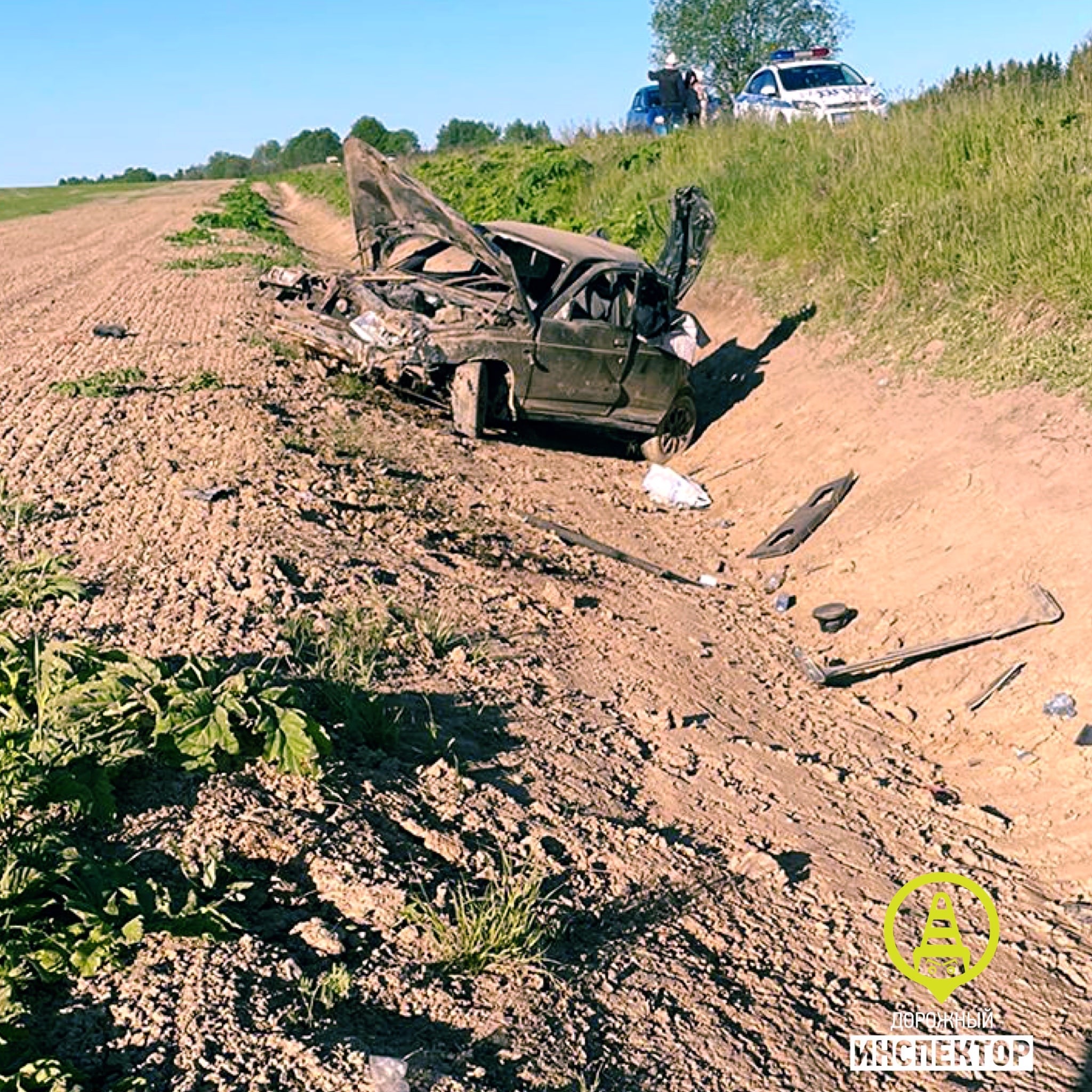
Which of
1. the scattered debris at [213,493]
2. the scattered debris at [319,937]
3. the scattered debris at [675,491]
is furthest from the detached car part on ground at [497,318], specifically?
the scattered debris at [319,937]

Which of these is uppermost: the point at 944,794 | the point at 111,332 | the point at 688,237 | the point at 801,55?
the point at 801,55

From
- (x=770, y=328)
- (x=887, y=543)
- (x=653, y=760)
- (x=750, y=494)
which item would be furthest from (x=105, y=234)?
(x=653, y=760)

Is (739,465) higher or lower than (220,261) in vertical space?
lower

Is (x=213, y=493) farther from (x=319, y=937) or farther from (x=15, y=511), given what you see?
(x=319, y=937)

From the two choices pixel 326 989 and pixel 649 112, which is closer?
pixel 326 989

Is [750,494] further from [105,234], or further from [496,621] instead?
[105,234]

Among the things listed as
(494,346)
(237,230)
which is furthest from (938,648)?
(237,230)

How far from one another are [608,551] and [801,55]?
71.7 ft

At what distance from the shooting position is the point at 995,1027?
427cm

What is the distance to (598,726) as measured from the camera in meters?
5.79

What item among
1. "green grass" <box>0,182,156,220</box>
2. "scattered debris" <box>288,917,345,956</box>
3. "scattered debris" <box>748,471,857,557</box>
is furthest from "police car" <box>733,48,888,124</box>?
"green grass" <box>0,182,156,220</box>

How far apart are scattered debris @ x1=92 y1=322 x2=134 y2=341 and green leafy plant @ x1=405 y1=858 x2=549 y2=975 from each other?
10523 millimetres

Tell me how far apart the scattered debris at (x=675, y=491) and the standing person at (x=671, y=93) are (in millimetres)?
14490
